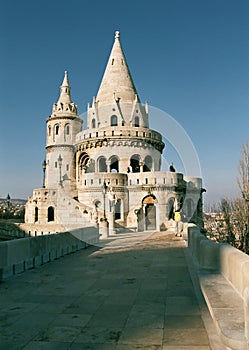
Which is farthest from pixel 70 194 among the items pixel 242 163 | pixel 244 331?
pixel 244 331

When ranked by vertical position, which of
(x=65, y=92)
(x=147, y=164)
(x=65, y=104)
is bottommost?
(x=147, y=164)

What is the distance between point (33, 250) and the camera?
30.4 feet

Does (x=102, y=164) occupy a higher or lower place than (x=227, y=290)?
higher

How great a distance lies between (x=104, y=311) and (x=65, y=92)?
153ft

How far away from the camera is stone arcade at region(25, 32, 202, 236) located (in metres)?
33.8

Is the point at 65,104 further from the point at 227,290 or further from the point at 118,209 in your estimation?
the point at 227,290

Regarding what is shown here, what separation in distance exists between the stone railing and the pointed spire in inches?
1707

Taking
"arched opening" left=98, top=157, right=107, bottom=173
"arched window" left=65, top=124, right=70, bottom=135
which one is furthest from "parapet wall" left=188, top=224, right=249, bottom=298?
"arched window" left=65, top=124, right=70, bottom=135

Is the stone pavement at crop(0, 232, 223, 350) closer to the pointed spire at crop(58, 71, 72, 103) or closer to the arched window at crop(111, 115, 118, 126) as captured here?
the arched window at crop(111, 115, 118, 126)

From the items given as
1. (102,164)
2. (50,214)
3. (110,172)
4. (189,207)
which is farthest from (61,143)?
(189,207)

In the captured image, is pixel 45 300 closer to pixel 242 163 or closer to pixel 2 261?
pixel 2 261

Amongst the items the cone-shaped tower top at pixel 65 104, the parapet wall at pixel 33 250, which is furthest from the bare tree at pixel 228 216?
the cone-shaped tower top at pixel 65 104

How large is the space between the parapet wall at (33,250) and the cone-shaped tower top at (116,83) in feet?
100

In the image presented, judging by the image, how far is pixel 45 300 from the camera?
5730 millimetres
